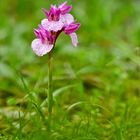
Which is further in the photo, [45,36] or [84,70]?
[84,70]

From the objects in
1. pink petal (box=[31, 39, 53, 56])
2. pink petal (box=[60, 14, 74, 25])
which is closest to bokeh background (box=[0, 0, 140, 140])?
pink petal (box=[31, 39, 53, 56])

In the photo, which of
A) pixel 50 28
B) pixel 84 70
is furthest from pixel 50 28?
pixel 84 70

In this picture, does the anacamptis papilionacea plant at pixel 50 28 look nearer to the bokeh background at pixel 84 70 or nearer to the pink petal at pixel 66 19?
the pink petal at pixel 66 19

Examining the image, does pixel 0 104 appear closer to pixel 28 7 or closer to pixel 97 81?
pixel 97 81

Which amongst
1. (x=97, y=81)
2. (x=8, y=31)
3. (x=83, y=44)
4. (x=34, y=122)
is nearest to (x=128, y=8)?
(x=83, y=44)

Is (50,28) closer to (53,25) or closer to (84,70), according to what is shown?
(53,25)

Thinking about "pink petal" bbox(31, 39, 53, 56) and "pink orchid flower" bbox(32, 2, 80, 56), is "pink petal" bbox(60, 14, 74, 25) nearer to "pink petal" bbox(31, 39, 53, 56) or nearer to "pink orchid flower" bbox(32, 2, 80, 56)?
"pink orchid flower" bbox(32, 2, 80, 56)
